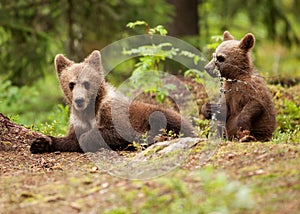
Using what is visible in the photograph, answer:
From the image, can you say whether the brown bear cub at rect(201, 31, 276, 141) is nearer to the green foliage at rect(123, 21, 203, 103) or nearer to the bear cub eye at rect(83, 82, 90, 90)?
the bear cub eye at rect(83, 82, 90, 90)

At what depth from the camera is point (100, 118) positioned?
24.3 feet

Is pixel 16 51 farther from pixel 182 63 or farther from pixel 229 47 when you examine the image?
pixel 229 47

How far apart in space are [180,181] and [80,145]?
105 inches

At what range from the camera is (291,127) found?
30.0 feet

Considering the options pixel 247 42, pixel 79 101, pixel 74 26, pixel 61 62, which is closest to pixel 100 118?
pixel 79 101

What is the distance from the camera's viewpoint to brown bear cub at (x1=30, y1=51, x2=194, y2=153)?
720 centimetres

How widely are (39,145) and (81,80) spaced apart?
1051mm

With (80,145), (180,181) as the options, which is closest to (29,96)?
(80,145)

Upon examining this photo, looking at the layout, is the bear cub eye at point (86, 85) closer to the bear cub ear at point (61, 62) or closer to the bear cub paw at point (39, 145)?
the bear cub ear at point (61, 62)

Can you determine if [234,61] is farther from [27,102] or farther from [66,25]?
[27,102]

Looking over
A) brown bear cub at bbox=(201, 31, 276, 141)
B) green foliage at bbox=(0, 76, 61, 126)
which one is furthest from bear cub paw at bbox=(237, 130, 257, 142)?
green foliage at bbox=(0, 76, 61, 126)

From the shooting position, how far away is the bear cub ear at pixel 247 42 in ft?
25.5

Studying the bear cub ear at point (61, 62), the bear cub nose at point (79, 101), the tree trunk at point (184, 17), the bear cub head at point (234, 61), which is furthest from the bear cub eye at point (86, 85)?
the tree trunk at point (184, 17)

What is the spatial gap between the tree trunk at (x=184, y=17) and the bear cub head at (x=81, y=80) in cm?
778
